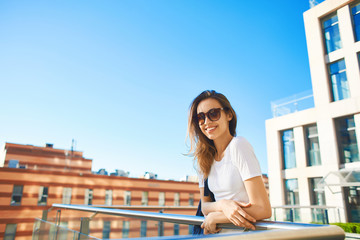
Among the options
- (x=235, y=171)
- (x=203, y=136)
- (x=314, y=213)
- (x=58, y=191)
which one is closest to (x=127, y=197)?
(x=58, y=191)

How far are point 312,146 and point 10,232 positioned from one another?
84.3ft

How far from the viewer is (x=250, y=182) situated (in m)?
1.39

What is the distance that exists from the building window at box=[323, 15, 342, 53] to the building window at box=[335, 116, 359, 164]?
3.79m

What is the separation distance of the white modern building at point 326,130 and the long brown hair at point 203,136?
9137 mm

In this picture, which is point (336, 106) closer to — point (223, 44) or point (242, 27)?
point (242, 27)

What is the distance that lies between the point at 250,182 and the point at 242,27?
35679mm

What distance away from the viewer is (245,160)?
1.45 m

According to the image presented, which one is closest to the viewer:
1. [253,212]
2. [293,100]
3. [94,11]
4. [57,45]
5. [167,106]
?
[253,212]

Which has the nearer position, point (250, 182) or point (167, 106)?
point (250, 182)

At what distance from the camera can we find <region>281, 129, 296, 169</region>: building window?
14711 millimetres

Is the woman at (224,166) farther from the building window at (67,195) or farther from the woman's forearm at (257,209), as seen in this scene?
the building window at (67,195)

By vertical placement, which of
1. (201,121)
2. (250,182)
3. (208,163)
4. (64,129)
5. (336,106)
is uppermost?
(64,129)

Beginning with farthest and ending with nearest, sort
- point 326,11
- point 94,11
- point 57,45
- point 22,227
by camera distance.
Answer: point 57,45 < point 94,11 < point 22,227 < point 326,11

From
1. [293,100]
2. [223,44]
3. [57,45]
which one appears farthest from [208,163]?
[57,45]
